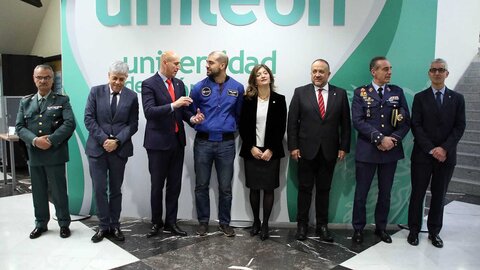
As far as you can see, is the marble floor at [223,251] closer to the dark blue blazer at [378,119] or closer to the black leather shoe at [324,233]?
the black leather shoe at [324,233]

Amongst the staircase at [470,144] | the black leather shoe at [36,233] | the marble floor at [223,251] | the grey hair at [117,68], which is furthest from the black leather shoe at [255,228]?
the staircase at [470,144]

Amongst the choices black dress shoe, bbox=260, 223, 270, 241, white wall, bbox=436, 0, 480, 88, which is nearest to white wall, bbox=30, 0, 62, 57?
black dress shoe, bbox=260, 223, 270, 241

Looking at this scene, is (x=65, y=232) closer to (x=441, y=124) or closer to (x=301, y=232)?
(x=301, y=232)

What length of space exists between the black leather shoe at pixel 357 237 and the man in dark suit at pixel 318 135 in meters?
0.22

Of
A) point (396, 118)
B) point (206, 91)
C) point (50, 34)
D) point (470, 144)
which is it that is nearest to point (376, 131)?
point (396, 118)

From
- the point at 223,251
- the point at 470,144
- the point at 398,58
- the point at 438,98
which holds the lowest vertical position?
the point at 223,251

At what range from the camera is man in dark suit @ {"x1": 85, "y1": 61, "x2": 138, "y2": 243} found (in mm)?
3261

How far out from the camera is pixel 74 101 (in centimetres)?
395

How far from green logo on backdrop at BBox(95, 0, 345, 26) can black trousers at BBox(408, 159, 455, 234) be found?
5.15 ft

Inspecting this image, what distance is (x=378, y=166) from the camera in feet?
11.5

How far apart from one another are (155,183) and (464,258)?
8.99 ft

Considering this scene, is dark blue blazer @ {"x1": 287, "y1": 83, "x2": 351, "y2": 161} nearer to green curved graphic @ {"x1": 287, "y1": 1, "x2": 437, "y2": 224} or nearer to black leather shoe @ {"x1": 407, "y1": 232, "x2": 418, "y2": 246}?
green curved graphic @ {"x1": 287, "y1": 1, "x2": 437, "y2": 224}

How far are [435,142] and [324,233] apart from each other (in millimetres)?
1272

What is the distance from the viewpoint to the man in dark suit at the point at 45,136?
10.9 feet
